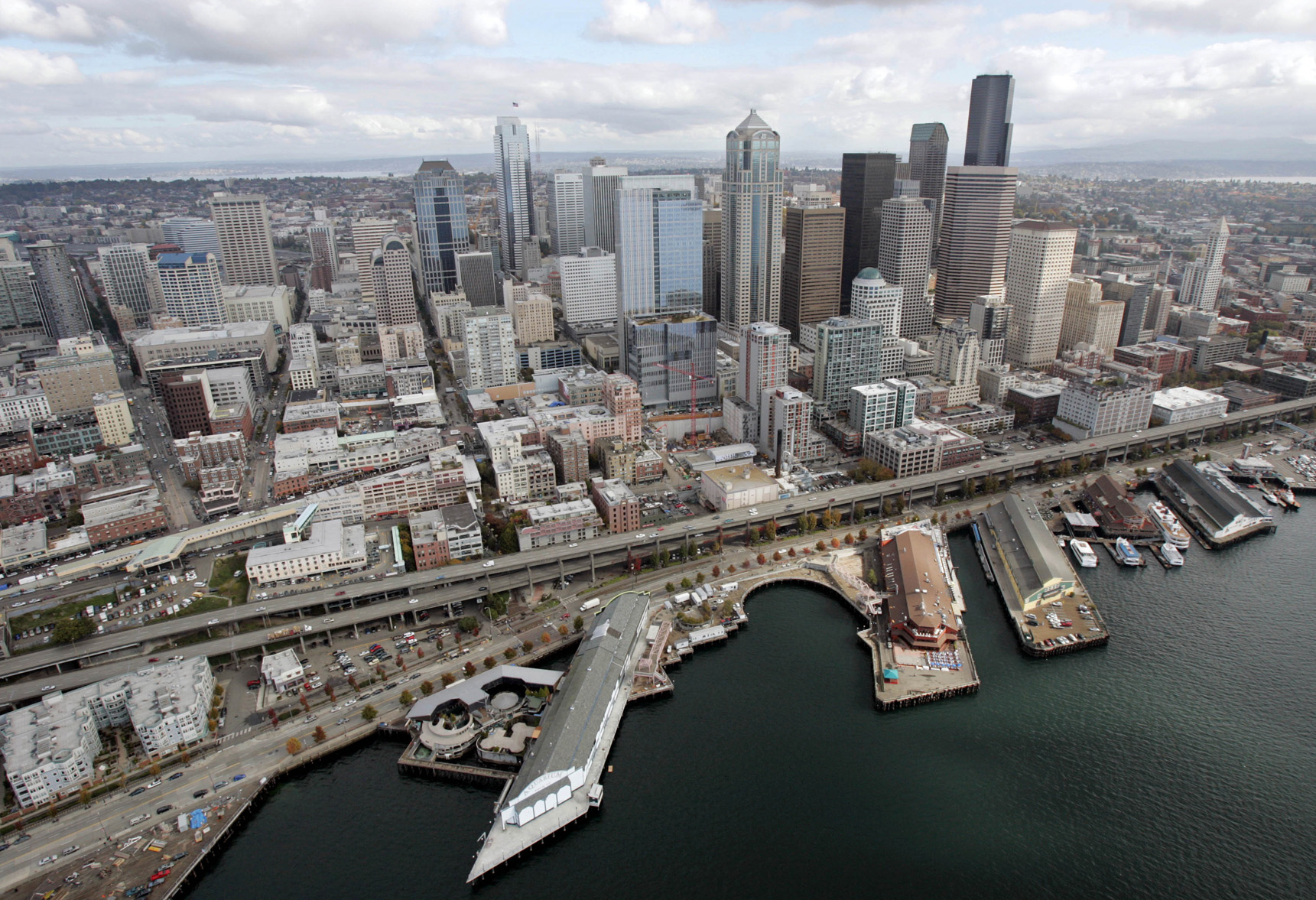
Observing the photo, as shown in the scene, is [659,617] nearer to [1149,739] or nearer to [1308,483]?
[1149,739]

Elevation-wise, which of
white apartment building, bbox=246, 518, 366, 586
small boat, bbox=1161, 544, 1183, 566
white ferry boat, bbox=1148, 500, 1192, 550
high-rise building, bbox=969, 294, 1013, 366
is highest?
high-rise building, bbox=969, 294, 1013, 366

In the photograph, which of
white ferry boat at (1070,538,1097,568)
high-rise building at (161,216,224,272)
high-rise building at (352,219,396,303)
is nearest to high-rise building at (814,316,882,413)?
white ferry boat at (1070,538,1097,568)

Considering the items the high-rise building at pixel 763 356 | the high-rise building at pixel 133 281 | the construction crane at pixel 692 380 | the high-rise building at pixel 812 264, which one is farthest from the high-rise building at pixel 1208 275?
the high-rise building at pixel 133 281

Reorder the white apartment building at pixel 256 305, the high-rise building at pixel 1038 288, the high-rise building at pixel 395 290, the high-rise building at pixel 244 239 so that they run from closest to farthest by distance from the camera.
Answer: the high-rise building at pixel 1038 288 → the high-rise building at pixel 395 290 → the white apartment building at pixel 256 305 → the high-rise building at pixel 244 239

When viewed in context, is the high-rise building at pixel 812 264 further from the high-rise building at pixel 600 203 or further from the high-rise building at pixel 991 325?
the high-rise building at pixel 600 203

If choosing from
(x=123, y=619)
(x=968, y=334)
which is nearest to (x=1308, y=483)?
(x=968, y=334)

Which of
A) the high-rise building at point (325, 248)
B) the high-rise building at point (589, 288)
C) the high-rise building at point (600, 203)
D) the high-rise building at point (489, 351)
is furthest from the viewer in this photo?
the high-rise building at point (325, 248)

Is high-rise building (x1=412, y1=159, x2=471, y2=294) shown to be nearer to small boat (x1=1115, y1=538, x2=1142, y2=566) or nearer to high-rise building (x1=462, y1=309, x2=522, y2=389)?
high-rise building (x1=462, y1=309, x2=522, y2=389)
